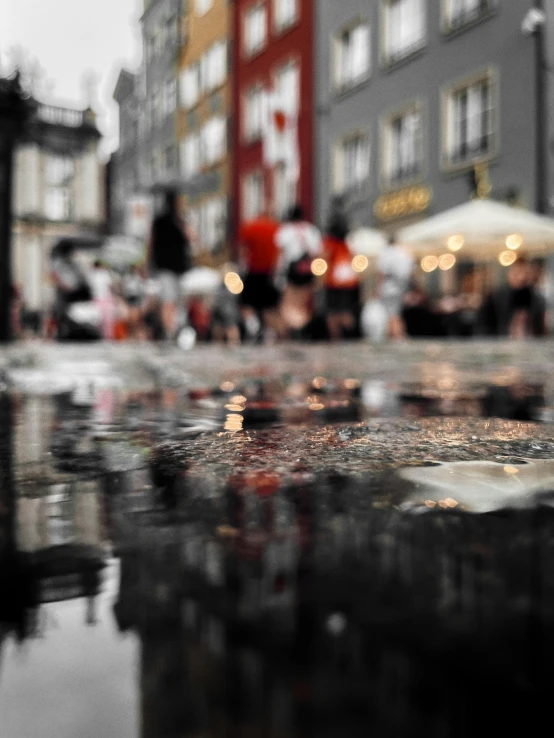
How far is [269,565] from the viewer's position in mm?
645

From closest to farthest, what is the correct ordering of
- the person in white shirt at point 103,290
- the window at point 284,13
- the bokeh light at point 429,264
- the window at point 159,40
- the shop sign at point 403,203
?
the person in white shirt at point 103,290, the bokeh light at point 429,264, the shop sign at point 403,203, the window at point 284,13, the window at point 159,40

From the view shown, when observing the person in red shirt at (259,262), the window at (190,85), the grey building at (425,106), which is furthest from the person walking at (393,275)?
the window at (190,85)

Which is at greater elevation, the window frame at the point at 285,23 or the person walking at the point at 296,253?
the window frame at the point at 285,23

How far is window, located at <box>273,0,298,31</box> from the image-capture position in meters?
21.4

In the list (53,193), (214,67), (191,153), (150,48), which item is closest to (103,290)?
(214,67)

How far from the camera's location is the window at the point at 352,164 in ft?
61.7

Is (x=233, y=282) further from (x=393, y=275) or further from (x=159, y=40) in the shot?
(x=159, y=40)

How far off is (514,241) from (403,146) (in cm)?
686

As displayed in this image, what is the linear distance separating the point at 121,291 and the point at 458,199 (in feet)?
21.2

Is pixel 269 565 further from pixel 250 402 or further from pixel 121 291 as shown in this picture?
pixel 121 291

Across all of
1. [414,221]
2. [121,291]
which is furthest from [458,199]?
[121,291]

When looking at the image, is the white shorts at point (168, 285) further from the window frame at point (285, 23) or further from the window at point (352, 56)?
the window frame at point (285, 23)

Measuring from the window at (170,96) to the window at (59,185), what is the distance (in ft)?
32.0

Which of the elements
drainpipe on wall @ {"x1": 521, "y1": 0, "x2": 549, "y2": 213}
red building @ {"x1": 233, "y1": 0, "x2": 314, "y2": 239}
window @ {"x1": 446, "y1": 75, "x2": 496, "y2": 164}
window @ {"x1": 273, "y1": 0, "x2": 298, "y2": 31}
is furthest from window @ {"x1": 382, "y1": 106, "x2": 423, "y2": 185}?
window @ {"x1": 273, "y1": 0, "x2": 298, "y2": 31}
